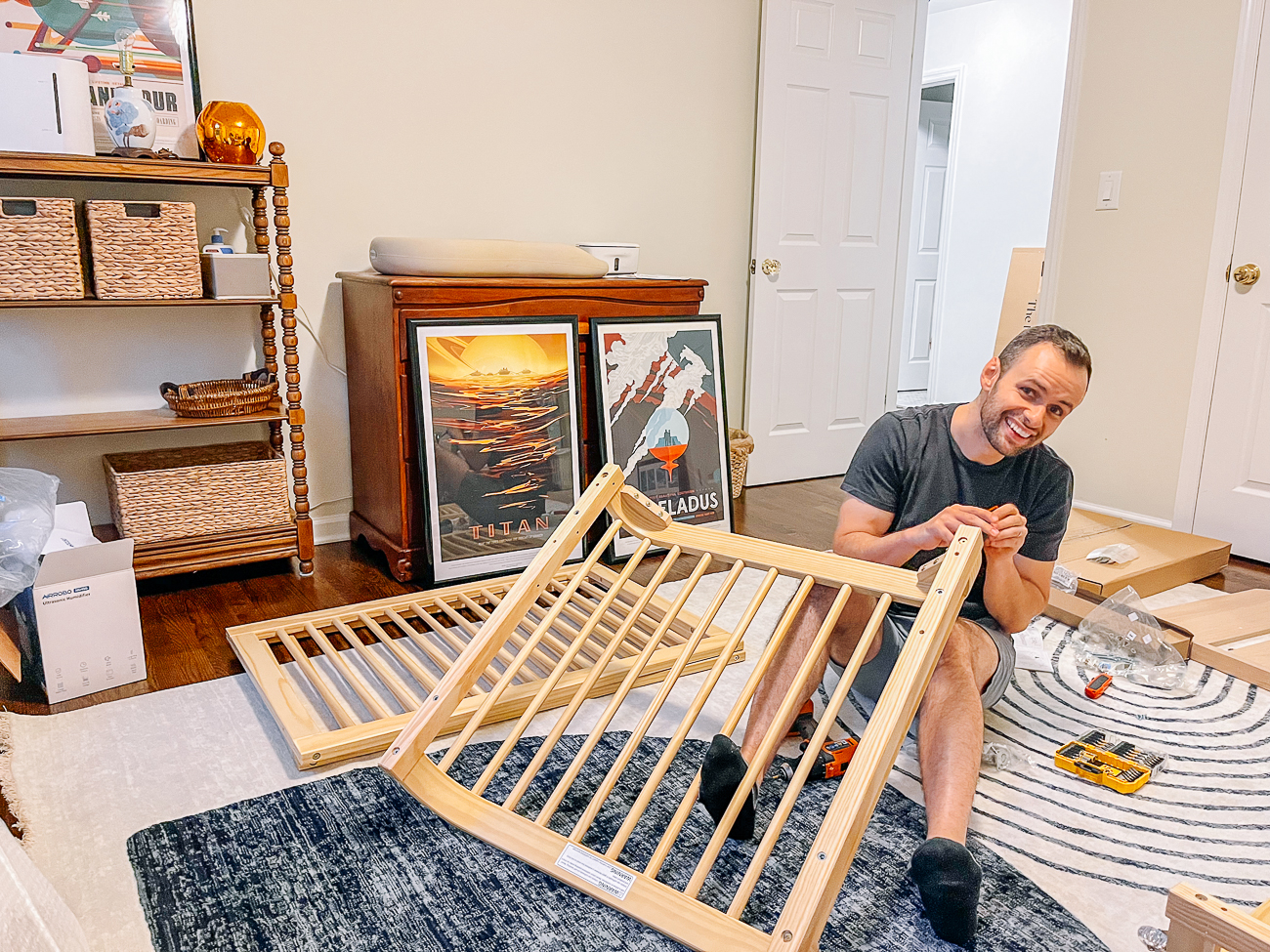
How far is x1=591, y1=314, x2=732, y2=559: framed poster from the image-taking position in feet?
9.92

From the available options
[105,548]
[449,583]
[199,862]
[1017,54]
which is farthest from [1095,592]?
[1017,54]

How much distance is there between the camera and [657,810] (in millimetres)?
1637

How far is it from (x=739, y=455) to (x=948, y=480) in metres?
1.84

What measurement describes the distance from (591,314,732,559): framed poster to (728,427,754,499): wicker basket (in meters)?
0.33

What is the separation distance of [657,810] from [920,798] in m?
0.48

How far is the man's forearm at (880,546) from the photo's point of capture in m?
1.63

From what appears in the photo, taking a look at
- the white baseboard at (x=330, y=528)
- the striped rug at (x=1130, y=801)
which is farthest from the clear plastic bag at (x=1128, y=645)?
the white baseboard at (x=330, y=528)

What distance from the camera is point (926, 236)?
627 centimetres

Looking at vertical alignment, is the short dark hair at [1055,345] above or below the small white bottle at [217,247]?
below

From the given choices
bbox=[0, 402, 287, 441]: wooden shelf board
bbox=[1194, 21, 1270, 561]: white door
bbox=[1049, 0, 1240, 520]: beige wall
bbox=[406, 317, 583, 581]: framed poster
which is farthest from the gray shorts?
bbox=[1049, 0, 1240, 520]: beige wall

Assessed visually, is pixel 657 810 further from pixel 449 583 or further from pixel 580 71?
pixel 580 71

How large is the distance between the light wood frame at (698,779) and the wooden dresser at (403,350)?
1092mm

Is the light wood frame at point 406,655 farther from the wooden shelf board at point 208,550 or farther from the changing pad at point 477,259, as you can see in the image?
the changing pad at point 477,259

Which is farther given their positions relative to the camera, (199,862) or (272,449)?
(272,449)
